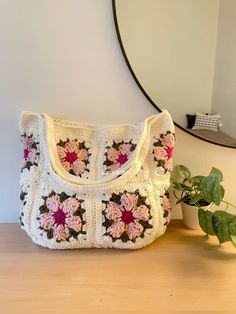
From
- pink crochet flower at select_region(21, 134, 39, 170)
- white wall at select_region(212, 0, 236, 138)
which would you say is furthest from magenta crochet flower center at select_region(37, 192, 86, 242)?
white wall at select_region(212, 0, 236, 138)

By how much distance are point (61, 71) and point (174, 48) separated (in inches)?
11.8

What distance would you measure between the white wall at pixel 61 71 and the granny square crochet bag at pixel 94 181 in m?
0.05

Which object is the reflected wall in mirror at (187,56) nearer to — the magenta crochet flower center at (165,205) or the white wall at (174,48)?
the white wall at (174,48)

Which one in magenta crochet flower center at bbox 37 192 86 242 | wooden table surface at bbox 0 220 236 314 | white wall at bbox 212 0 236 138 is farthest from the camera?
white wall at bbox 212 0 236 138

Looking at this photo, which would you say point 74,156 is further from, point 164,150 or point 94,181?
point 164,150

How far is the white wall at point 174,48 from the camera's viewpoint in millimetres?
745

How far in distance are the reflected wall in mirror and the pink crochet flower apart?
31cm

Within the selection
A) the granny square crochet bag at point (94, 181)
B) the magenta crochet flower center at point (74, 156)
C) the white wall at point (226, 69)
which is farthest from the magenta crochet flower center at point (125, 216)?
the white wall at point (226, 69)

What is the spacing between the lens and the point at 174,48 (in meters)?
0.77

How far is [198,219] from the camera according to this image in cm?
76

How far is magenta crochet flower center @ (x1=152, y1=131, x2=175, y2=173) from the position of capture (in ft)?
2.35

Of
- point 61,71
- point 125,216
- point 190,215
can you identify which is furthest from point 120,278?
point 61,71

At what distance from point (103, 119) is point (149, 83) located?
154 millimetres

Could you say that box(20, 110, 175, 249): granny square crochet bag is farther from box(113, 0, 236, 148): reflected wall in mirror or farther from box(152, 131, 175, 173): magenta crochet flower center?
box(113, 0, 236, 148): reflected wall in mirror
